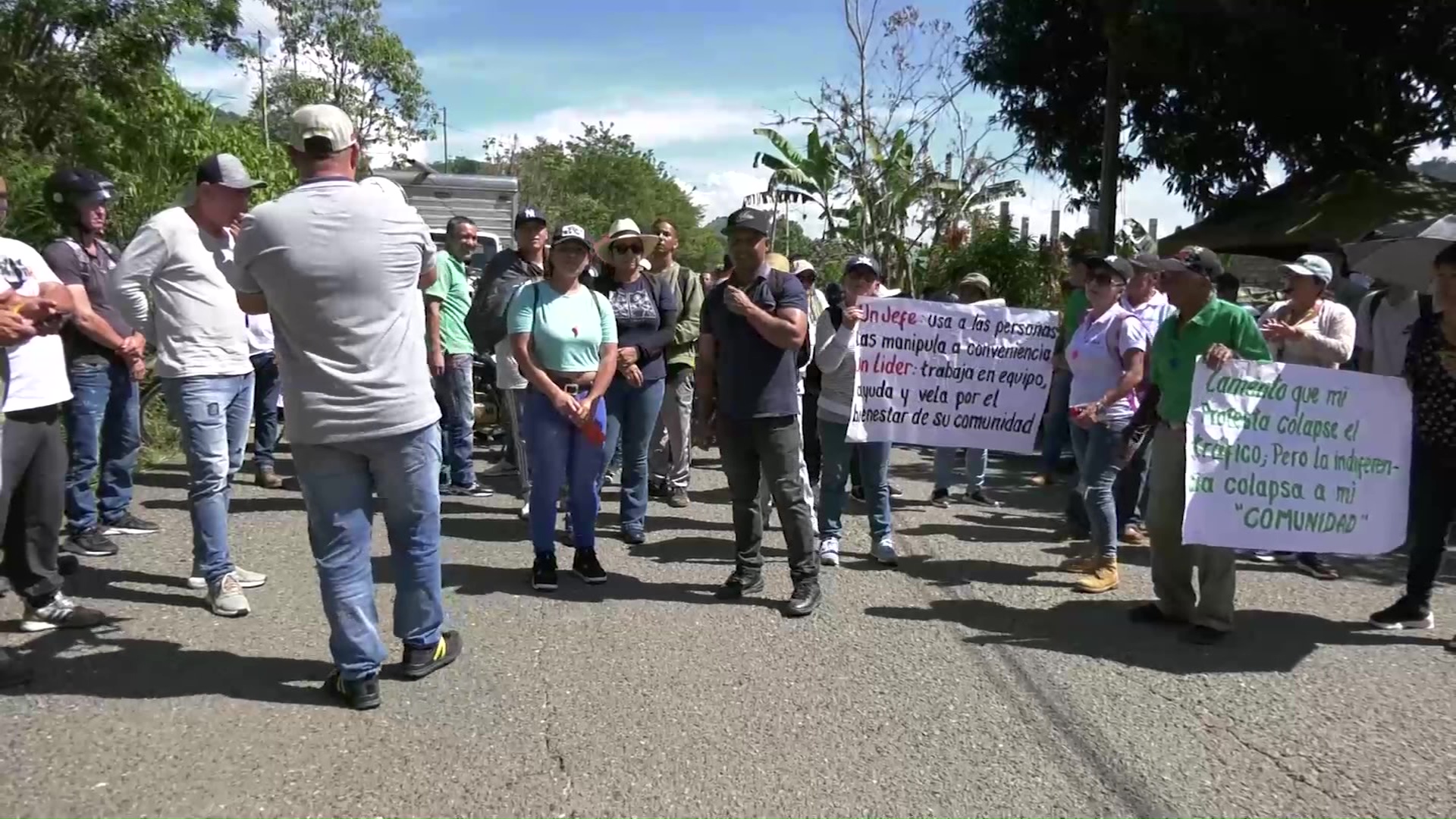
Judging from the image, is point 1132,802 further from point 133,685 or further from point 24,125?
point 24,125

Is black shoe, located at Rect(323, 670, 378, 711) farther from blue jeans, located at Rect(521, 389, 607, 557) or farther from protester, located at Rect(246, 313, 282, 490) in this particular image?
protester, located at Rect(246, 313, 282, 490)

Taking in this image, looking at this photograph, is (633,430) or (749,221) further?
(633,430)

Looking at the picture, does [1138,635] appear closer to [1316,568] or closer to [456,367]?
[1316,568]

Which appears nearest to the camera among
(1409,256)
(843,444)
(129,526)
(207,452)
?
(207,452)

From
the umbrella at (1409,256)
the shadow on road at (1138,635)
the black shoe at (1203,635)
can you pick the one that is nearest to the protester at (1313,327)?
the shadow on road at (1138,635)

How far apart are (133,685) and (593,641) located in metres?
1.78

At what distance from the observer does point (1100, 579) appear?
5.90 meters

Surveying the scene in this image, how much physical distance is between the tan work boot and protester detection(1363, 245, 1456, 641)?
121 cm

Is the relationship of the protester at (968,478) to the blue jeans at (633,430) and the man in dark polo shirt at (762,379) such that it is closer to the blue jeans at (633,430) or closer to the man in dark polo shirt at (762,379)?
the blue jeans at (633,430)

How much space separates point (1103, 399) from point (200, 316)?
450 cm

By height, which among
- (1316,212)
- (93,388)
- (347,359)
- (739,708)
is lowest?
(739,708)

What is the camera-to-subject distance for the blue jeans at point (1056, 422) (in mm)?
9141

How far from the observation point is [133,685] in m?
4.20

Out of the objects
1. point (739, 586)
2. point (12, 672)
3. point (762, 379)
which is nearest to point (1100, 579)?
point (739, 586)
